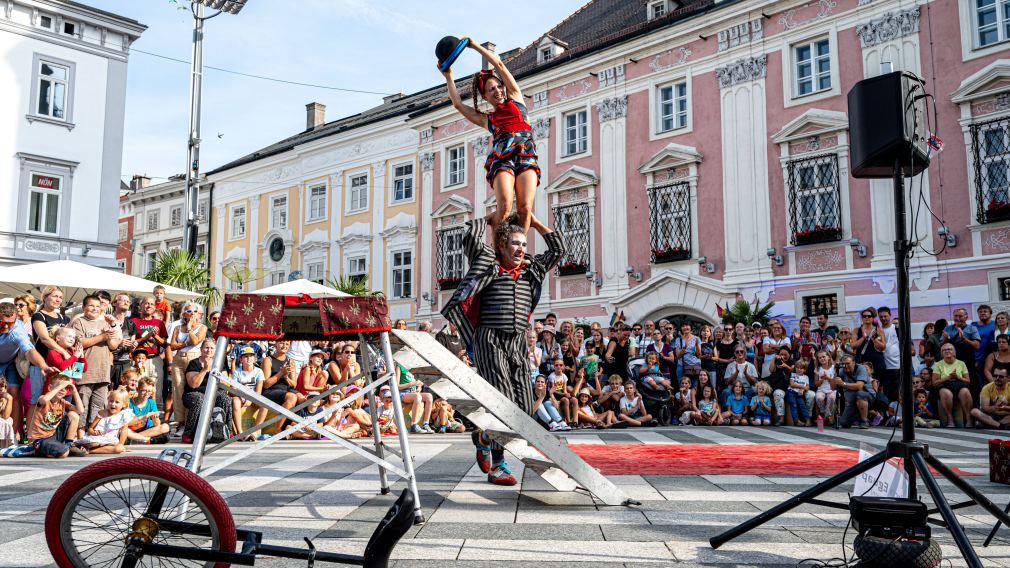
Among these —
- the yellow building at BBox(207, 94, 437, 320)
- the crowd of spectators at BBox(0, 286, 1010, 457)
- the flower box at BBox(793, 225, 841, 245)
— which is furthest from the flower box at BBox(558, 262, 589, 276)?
the crowd of spectators at BBox(0, 286, 1010, 457)

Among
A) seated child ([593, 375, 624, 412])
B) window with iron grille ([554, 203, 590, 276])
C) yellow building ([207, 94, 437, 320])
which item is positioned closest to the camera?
seated child ([593, 375, 624, 412])

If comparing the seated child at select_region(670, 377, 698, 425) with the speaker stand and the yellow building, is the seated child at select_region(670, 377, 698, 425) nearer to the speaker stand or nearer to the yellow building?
the speaker stand

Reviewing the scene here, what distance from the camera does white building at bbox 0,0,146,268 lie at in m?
24.2

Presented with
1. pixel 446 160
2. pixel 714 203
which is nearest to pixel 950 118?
pixel 714 203

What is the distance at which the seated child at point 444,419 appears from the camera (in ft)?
38.9

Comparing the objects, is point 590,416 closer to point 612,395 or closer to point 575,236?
point 612,395

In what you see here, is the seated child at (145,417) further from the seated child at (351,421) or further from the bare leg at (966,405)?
the bare leg at (966,405)

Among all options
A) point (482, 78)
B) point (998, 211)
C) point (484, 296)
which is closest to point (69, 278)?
point (482, 78)

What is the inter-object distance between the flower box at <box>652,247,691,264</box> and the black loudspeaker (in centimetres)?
1786

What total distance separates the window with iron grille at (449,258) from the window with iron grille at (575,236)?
4342 mm

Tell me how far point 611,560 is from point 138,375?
330 inches

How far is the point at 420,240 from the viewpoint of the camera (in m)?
29.4

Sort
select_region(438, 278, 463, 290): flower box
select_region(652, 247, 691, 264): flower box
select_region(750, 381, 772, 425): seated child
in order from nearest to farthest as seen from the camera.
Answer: select_region(750, 381, 772, 425): seated child → select_region(652, 247, 691, 264): flower box → select_region(438, 278, 463, 290): flower box

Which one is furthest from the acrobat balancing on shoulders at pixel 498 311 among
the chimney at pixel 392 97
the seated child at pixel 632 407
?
the chimney at pixel 392 97
